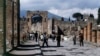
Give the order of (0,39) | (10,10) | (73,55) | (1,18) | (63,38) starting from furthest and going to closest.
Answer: (63,38) → (10,10) → (73,55) → (0,39) → (1,18)

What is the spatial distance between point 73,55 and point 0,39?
4.05 metres

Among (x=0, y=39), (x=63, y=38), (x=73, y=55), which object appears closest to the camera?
(x=0, y=39)

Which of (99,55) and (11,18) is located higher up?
(11,18)

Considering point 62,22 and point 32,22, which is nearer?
point 62,22

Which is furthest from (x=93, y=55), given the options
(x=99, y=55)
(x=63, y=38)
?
(x=63, y=38)

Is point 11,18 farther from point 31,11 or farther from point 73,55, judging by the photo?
point 31,11

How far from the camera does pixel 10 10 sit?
25156mm

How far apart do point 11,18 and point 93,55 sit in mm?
7724

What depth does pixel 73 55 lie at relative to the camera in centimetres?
2038

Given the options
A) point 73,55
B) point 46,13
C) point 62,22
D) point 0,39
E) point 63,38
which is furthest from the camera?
point 46,13

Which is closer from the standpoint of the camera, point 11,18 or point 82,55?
point 82,55

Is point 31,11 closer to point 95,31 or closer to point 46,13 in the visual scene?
point 46,13

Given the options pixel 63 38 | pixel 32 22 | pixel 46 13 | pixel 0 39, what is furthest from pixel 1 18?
pixel 32 22

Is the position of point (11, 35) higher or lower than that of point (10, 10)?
lower
